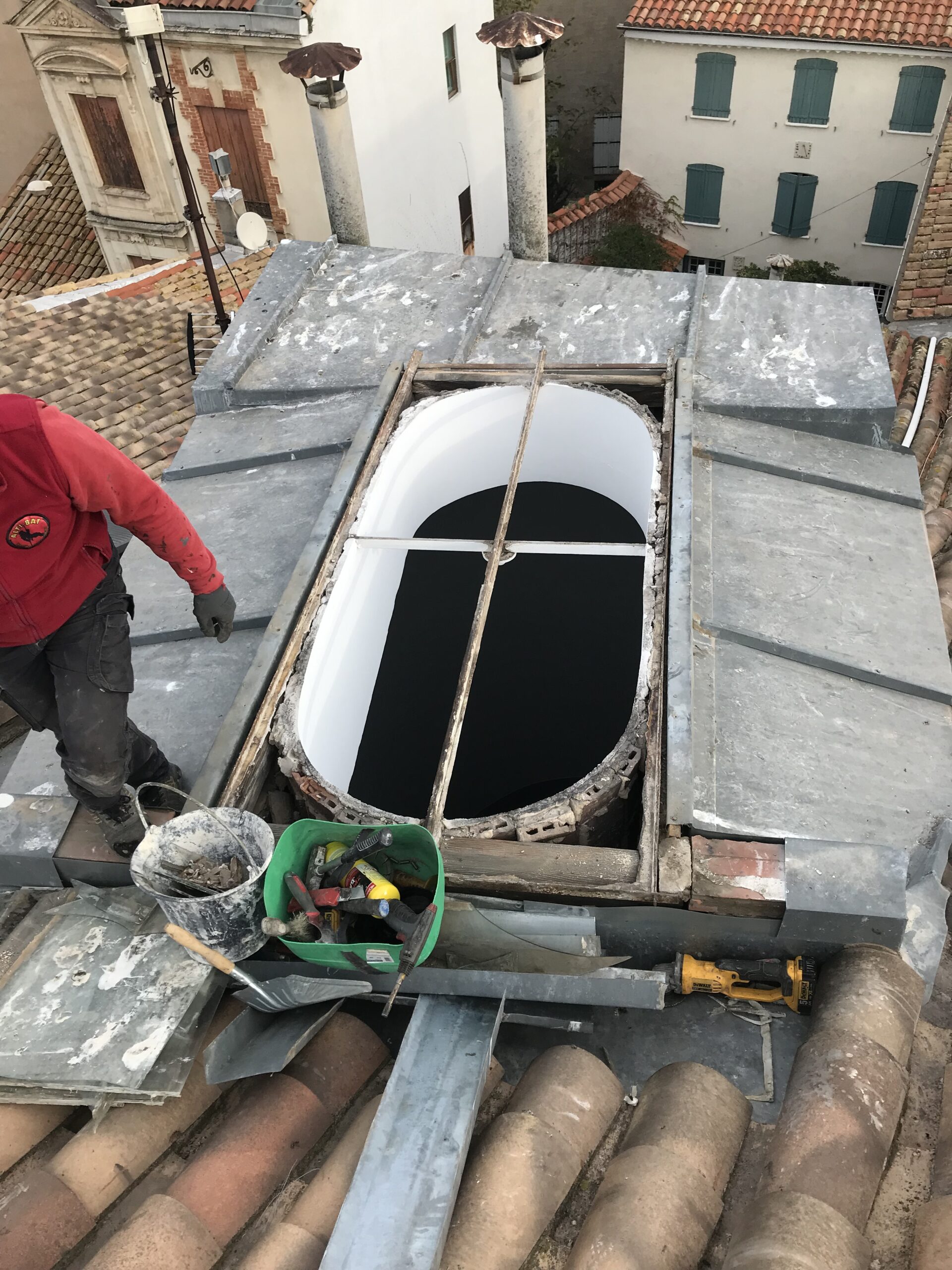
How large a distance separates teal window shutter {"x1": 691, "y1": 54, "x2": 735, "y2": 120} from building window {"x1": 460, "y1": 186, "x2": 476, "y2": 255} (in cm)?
580

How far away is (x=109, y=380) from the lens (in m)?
10.8

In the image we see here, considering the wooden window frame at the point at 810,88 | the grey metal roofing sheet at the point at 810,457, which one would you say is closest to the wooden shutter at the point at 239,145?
the wooden window frame at the point at 810,88

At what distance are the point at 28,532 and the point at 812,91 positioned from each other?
77.1 feet

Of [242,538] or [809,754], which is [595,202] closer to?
[242,538]

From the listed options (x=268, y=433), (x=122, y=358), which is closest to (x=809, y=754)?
(x=268, y=433)

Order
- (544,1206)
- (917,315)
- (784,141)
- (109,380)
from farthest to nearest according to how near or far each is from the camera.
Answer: (784,141) → (917,315) → (109,380) → (544,1206)

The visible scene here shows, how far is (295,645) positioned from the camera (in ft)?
17.5

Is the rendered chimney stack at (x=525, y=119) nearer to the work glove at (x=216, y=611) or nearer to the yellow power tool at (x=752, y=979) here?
the work glove at (x=216, y=611)

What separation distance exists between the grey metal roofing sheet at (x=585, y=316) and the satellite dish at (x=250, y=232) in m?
4.01

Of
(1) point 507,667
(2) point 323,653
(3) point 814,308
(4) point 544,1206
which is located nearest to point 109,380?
(1) point 507,667

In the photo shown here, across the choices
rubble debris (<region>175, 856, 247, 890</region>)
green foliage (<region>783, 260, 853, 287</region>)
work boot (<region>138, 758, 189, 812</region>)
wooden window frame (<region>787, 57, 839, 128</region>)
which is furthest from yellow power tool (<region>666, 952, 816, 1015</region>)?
wooden window frame (<region>787, 57, 839, 128</region>)

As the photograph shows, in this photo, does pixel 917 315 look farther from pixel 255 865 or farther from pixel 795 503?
pixel 255 865

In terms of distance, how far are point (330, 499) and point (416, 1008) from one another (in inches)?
131

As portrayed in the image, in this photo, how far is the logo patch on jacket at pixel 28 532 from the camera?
3.93 m
